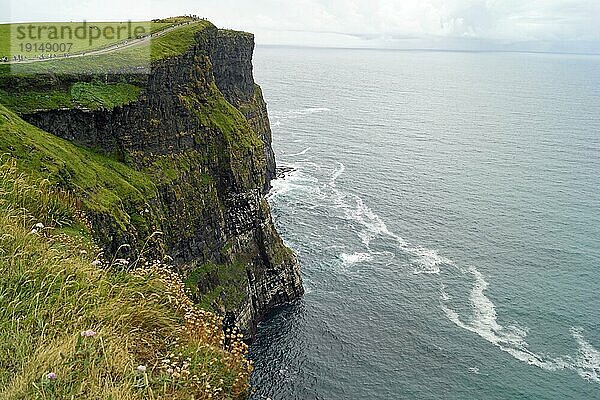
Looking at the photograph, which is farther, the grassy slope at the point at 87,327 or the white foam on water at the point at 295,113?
the white foam on water at the point at 295,113

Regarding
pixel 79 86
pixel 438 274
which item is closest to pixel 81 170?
pixel 79 86

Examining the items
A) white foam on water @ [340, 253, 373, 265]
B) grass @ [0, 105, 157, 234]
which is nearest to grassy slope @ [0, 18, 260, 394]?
grass @ [0, 105, 157, 234]

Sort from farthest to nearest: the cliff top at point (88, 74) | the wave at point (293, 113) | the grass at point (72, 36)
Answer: the wave at point (293, 113) < the grass at point (72, 36) < the cliff top at point (88, 74)

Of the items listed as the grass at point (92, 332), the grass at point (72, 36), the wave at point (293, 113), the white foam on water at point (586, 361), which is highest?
the grass at point (72, 36)

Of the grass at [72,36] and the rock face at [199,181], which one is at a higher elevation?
the grass at [72,36]

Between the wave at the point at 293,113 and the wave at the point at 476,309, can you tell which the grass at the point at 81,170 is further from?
the wave at the point at 293,113

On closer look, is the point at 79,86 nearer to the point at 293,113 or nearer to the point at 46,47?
the point at 46,47

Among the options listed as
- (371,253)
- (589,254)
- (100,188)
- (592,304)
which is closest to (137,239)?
(100,188)

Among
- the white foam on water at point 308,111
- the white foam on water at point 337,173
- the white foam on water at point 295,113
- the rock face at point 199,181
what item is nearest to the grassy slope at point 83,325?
the rock face at point 199,181
